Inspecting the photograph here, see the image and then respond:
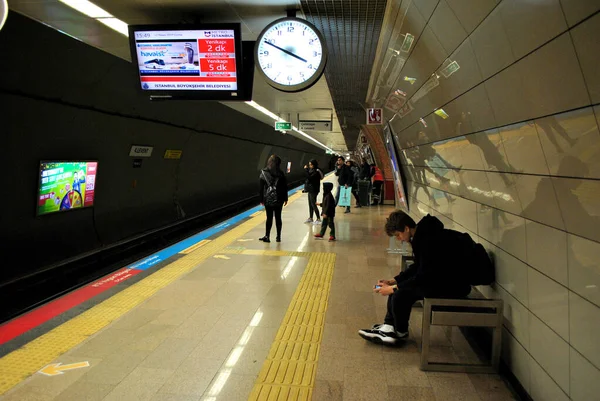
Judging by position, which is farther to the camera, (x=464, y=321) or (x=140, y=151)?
(x=140, y=151)

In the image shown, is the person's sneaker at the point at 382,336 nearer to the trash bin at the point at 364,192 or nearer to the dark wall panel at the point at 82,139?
the dark wall panel at the point at 82,139

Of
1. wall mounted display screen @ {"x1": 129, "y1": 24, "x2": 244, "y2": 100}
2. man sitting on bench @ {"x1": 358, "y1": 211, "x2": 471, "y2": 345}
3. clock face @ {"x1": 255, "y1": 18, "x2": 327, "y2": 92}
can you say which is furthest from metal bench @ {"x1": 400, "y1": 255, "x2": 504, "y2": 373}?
wall mounted display screen @ {"x1": 129, "y1": 24, "x2": 244, "y2": 100}

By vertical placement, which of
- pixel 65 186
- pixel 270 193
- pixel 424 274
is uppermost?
pixel 65 186

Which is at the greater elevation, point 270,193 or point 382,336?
point 270,193

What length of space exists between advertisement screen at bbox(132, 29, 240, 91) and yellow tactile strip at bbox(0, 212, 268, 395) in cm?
249

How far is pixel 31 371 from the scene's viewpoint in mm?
3299

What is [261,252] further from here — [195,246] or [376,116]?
[376,116]

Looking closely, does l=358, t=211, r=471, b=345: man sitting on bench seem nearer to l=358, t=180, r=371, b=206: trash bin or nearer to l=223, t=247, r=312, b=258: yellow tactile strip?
l=223, t=247, r=312, b=258: yellow tactile strip

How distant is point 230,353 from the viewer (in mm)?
3592

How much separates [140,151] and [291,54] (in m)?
5.82

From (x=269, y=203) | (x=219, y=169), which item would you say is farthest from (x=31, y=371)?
(x=219, y=169)

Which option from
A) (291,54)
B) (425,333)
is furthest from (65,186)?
(425,333)

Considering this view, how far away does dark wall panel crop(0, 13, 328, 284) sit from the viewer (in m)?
5.40

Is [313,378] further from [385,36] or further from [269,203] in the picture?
[269,203]
